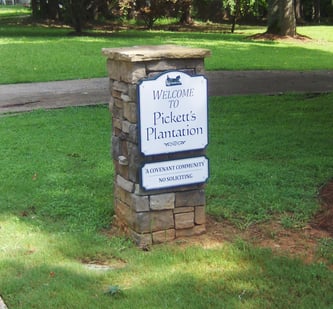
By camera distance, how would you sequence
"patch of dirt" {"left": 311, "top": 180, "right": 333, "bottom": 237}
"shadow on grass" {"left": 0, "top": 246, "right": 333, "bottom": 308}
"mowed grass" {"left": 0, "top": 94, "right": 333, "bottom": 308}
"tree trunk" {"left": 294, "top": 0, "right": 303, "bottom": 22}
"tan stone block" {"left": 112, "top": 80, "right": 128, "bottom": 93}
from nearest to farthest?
1. "shadow on grass" {"left": 0, "top": 246, "right": 333, "bottom": 308}
2. "mowed grass" {"left": 0, "top": 94, "right": 333, "bottom": 308}
3. "tan stone block" {"left": 112, "top": 80, "right": 128, "bottom": 93}
4. "patch of dirt" {"left": 311, "top": 180, "right": 333, "bottom": 237}
5. "tree trunk" {"left": 294, "top": 0, "right": 303, "bottom": 22}

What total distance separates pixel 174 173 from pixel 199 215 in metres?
0.42

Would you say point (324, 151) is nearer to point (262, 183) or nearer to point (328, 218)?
point (262, 183)

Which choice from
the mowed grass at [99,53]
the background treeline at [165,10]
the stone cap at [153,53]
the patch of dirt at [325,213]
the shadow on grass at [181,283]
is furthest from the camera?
the background treeline at [165,10]

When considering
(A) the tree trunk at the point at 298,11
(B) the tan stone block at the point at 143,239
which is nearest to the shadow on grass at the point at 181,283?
(B) the tan stone block at the point at 143,239

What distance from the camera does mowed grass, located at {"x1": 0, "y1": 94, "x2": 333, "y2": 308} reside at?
4152 millimetres

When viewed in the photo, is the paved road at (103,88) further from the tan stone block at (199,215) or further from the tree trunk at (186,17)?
the tree trunk at (186,17)

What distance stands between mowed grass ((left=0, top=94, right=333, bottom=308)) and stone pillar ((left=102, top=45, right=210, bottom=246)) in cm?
17

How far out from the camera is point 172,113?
489cm

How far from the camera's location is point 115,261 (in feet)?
15.5

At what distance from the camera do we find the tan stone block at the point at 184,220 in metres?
5.09

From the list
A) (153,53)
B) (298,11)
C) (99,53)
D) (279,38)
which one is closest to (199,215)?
(153,53)

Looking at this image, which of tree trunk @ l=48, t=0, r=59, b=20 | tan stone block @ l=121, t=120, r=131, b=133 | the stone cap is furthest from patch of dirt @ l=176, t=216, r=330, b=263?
tree trunk @ l=48, t=0, r=59, b=20

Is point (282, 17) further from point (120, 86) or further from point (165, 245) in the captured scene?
point (165, 245)

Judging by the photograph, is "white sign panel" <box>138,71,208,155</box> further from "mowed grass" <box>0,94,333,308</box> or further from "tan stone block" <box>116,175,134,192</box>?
"mowed grass" <box>0,94,333,308</box>
